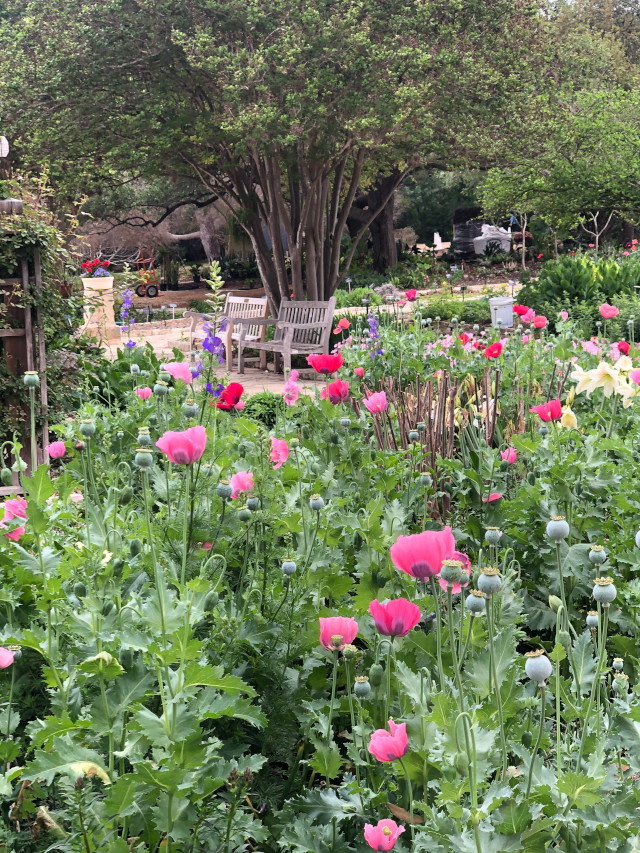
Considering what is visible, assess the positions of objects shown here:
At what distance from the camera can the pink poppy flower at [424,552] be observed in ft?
4.27

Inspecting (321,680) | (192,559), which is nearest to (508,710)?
(321,680)

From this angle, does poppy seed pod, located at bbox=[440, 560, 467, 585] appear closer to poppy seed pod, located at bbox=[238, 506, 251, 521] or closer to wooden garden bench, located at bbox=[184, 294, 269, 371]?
poppy seed pod, located at bbox=[238, 506, 251, 521]

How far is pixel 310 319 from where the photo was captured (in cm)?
1097

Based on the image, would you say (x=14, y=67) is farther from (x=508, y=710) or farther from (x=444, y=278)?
(x=444, y=278)

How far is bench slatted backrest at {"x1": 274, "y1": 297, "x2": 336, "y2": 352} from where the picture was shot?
408 inches

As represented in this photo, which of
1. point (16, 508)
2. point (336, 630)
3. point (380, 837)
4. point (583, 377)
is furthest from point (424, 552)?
point (583, 377)

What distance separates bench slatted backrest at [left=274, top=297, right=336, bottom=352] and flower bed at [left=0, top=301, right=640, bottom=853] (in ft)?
24.4

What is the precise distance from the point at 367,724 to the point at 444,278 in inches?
917

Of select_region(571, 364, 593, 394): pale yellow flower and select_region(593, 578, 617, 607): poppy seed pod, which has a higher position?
select_region(571, 364, 593, 394): pale yellow flower

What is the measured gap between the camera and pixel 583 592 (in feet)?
8.34

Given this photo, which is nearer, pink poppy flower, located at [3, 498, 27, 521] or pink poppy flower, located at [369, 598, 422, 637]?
pink poppy flower, located at [369, 598, 422, 637]

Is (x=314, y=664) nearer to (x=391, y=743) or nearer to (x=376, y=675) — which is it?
(x=376, y=675)

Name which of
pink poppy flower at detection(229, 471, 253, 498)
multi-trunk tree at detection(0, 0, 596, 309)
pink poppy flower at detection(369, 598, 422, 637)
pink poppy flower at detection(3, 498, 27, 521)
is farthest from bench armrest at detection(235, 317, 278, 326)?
pink poppy flower at detection(369, 598, 422, 637)

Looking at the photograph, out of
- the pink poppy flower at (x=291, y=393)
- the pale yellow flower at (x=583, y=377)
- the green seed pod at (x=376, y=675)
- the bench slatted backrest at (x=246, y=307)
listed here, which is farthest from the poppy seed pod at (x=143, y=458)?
the bench slatted backrest at (x=246, y=307)
